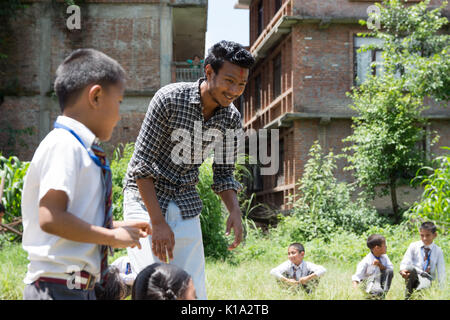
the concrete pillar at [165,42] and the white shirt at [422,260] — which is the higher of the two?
the concrete pillar at [165,42]

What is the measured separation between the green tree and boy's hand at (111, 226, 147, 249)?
482 inches

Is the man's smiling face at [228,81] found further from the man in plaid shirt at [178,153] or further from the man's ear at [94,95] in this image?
the man's ear at [94,95]

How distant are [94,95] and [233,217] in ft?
4.98

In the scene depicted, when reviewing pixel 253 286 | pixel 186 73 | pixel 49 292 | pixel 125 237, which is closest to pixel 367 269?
pixel 253 286

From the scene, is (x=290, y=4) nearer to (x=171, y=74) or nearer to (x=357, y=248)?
(x=171, y=74)

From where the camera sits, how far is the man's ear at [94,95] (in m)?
1.94

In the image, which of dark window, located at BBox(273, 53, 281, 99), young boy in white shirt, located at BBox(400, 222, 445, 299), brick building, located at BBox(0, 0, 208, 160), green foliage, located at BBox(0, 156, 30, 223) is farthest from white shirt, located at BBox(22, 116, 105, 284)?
dark window, located at BBox(273, 53, 281, 99)

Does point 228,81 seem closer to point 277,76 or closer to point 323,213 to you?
point 323,213

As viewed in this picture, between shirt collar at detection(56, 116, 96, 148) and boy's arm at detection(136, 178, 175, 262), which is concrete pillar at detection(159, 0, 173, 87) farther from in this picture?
shirt collar at detection(56, 116, 96, 148)

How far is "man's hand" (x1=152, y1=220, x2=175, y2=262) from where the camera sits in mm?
2811

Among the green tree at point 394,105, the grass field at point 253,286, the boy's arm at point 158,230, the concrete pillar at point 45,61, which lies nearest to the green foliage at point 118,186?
the grass field at point 253,286

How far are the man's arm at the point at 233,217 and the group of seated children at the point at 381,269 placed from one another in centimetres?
303

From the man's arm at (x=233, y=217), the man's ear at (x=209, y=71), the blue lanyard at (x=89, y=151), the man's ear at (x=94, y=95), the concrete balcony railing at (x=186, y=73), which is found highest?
the concrete balcony railing at (x=186, y=73)

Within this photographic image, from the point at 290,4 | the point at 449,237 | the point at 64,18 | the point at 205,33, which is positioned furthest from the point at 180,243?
the point at 205,33
